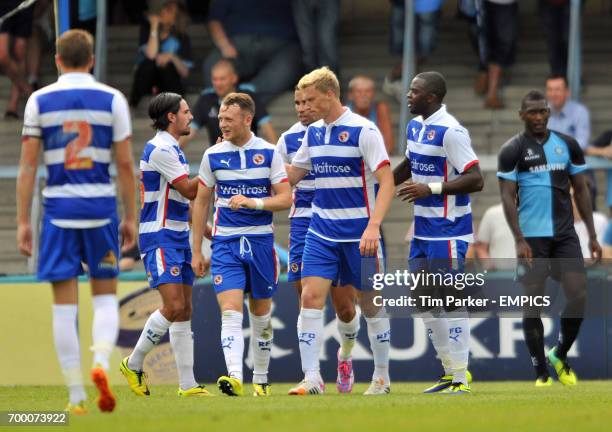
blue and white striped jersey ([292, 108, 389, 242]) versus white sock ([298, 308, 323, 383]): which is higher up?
blue and white striped jersey ([292, 108, 389, 242])

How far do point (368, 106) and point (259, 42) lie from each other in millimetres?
2666

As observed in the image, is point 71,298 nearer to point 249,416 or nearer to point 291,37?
point 249,416

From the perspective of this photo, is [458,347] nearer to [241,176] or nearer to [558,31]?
[241,176]

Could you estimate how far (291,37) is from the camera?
19.4 meters

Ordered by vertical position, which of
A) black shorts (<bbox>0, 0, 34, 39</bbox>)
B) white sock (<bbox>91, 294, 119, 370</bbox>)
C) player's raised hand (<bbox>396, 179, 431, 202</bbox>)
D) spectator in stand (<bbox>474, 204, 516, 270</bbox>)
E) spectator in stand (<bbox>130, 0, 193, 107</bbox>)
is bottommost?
white sock (<bbox>91, 294, 119, 370</bbox>)

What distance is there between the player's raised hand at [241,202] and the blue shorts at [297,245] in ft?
4.63

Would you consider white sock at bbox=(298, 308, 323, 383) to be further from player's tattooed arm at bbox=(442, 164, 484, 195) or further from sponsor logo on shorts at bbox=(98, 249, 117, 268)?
sponsor logo on shorts at bbox=(98, 249, 117, 268)

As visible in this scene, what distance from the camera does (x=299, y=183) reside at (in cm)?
1285

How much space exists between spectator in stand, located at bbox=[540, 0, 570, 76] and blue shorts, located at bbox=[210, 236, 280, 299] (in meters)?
8.31

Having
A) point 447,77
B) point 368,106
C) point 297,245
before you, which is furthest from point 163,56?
point 297,245

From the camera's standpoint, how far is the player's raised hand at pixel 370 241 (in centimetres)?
1071

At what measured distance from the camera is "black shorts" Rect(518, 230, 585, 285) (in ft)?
41.8

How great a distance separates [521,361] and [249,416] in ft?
22.2

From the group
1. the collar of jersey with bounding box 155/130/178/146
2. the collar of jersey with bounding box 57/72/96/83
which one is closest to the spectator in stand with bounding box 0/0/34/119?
the collar of jersey with bounding box 155/130/178/146
